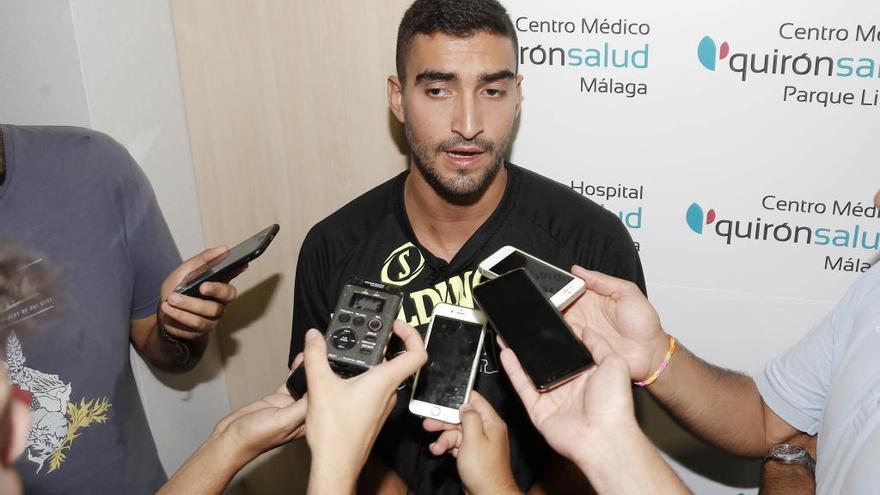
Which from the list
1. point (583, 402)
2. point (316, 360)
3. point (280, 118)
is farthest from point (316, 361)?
point (280, 118)

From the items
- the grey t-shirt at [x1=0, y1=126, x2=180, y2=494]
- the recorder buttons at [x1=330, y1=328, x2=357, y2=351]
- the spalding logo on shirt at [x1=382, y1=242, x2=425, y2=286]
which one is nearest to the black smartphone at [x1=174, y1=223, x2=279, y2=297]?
the grey t-shirt at [x1=0, y1=126, x2=180, y2=494]

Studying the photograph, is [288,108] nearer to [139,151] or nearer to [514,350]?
[139,151]

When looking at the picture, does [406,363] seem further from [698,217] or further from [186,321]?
[698,217]

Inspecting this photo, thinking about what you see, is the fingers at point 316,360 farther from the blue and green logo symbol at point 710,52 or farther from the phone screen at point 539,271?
the blue and green logo symbol at point 710,52

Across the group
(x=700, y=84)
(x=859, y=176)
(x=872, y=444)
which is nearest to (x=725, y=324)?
(x=859, y=176)

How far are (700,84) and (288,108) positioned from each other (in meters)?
1.35

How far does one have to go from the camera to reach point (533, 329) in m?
1.47

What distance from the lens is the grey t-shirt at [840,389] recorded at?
4.27 ft

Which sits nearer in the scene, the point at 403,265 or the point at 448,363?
the point at 448,363

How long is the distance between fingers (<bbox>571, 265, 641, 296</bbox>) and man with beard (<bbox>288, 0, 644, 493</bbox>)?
0.26 metres

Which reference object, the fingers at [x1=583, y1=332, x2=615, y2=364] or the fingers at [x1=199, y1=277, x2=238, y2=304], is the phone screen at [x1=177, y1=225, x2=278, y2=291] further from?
the fingers at [x1=583, y1=332, x2=615, y2=364]

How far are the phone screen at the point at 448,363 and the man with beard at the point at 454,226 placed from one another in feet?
0.48

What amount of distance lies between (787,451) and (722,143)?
2.89 feet

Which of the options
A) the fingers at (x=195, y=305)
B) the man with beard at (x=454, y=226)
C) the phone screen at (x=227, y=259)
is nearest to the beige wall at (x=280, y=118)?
the man with beard at (x=454, y=226)
